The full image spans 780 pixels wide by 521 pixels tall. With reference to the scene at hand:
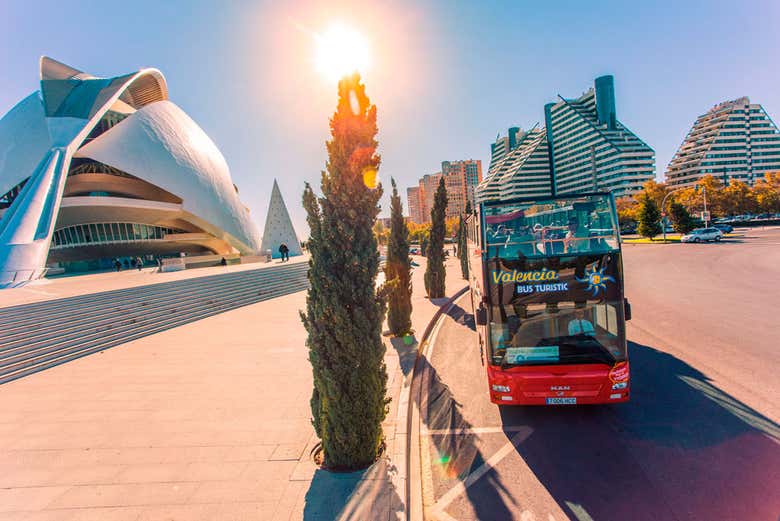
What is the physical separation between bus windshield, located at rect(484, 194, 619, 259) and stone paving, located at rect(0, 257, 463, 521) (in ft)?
11.6

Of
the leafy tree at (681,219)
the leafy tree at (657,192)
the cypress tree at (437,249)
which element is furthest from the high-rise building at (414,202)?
the cypress tree at (437,249)

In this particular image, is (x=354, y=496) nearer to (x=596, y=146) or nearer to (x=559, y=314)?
(x=559, y=314)

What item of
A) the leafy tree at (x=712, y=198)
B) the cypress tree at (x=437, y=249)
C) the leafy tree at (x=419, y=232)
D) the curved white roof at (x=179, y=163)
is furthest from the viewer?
the leafy tree at (x=419, y=232)

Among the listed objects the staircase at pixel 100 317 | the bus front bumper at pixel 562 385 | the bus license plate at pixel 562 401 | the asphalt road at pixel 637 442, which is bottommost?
the asphalt road at pixel 637 442

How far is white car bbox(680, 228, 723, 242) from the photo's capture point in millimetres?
30514

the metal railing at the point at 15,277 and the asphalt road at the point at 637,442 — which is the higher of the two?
the metal railing at the point at 15,277

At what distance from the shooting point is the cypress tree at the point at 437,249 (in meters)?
15.4

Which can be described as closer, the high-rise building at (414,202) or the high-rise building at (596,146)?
the high-rise building at (596,146)

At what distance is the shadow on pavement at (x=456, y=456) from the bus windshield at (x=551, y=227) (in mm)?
2951

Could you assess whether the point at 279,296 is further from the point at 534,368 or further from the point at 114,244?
the point at 114,244

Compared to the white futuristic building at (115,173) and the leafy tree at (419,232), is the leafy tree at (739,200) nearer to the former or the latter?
the leafy tree at (419,232)

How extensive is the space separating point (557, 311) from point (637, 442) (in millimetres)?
2074

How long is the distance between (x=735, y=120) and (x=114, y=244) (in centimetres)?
13907

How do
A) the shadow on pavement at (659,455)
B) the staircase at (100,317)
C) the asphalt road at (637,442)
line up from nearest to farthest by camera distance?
1. the shadow on pavement at (659,455)
2. the asphalt road at (637,442)
3. the staircase at (100,317)
